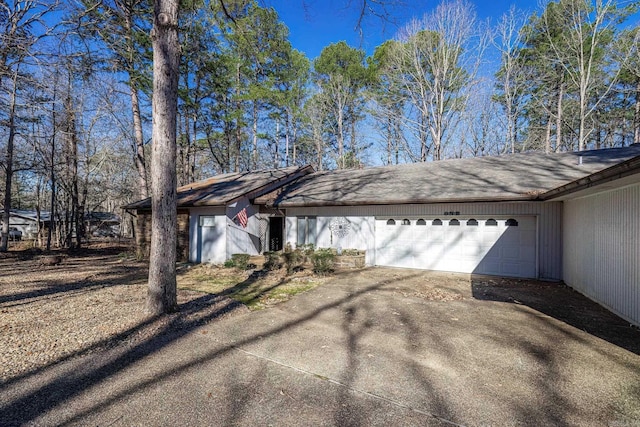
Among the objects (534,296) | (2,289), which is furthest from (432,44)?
(2,289)

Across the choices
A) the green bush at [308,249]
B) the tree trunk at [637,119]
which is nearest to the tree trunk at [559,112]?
the tree trunk at [637,119]

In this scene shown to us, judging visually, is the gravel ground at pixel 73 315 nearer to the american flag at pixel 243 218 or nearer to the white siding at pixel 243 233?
the white siding at pixel 243 233

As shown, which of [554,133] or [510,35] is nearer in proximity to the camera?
[510,35]

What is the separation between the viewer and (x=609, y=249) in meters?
5.23

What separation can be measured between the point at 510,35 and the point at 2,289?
24197 mm

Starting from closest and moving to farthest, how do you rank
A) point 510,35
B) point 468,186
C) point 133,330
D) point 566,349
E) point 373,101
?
1. point 566,349
2. point 133,330
3. point 468,186
4. point 510,35
5. point 373,101

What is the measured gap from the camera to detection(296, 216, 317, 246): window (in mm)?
11617

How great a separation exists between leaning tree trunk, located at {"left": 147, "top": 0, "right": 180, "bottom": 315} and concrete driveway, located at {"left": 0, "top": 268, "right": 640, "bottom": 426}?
3.01 ft

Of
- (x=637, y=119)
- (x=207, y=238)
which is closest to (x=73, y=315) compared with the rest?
(x=207, y=238)

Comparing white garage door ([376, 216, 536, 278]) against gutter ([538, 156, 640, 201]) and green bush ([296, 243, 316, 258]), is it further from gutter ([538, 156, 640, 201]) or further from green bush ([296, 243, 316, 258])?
gutter ([538, 156, 640, 201])

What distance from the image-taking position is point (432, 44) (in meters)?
16.7

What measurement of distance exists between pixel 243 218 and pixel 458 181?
8.36 meters

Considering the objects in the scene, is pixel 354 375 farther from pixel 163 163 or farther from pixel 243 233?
pixel 243 233

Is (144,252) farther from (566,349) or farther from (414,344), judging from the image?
(566,349)
